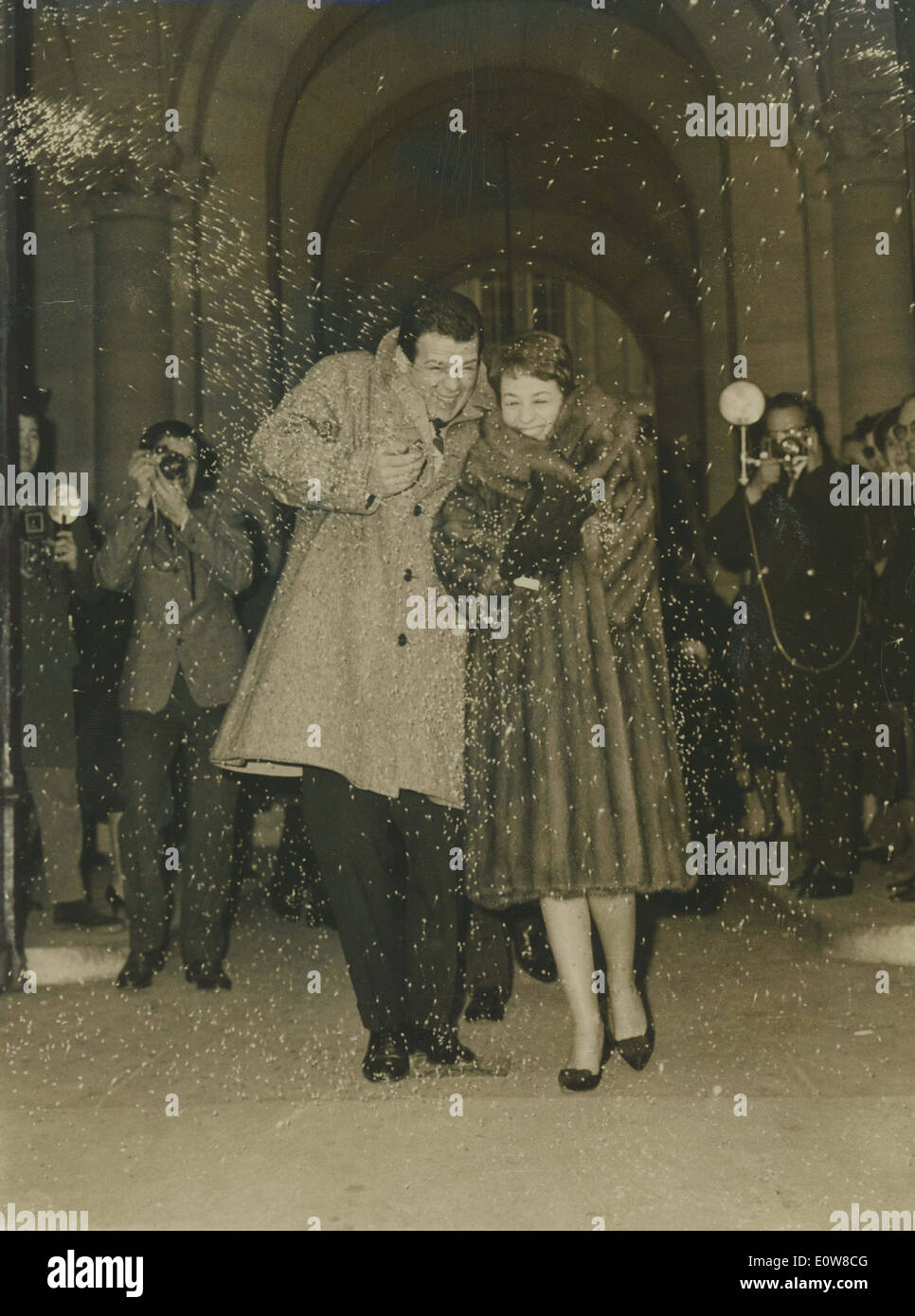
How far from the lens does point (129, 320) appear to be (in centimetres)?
379

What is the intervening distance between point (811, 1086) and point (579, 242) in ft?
7.90

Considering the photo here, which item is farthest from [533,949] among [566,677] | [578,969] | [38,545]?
[38,545]

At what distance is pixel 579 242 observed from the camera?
362 centimetres

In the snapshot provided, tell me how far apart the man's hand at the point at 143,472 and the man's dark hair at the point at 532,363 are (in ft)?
3.37

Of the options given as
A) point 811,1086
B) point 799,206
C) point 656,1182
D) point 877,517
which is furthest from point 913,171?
point 656,1182

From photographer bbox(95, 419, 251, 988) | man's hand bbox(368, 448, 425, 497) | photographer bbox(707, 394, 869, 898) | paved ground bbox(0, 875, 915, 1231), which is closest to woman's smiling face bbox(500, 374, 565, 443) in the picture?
man's hand bbox(368, 448, 425, 497)

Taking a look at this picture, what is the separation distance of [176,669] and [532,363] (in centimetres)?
135

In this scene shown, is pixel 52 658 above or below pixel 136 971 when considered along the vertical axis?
above

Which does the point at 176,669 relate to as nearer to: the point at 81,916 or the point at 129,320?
the point at 81,916

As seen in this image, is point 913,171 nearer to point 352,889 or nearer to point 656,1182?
point 352,889
